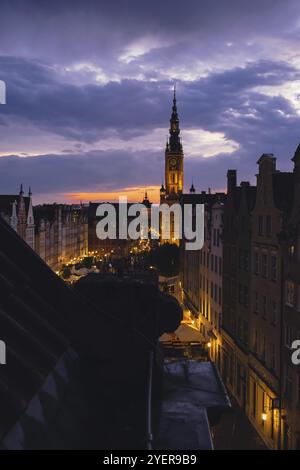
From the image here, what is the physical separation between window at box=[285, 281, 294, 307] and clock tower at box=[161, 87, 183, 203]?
158077 mm

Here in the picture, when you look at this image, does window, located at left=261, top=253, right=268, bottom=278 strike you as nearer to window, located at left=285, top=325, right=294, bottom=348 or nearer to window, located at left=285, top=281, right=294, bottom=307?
window, located at left=285, top=281, right=294, bottom=307

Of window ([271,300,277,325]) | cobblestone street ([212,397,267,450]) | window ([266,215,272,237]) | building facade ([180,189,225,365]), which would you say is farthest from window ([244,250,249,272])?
cobblestone street ([212,397,267,450])

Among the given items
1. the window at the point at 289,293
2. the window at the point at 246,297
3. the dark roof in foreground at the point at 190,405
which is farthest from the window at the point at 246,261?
the dark roof in foreground at the point at 190,405

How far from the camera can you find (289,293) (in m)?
25.6

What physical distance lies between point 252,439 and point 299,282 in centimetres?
1031

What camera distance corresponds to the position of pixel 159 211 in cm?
19412

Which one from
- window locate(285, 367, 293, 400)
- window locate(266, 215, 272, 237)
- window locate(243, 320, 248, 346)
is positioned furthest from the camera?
window locate(243, 320, 248, 346)

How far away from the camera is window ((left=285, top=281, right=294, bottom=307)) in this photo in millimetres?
25172

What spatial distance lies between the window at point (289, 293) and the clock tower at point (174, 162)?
158077mm

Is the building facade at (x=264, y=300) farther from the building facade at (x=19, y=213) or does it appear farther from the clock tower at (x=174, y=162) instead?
the clock tower at (x=174, y=162)

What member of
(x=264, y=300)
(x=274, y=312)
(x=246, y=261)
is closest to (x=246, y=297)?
(x=246, y=261)

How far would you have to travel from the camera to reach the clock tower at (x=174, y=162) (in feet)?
608

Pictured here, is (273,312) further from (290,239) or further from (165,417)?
(165,417)

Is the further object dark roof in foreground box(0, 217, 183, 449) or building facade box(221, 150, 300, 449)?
building facade box(221, 150, 300, 449)
